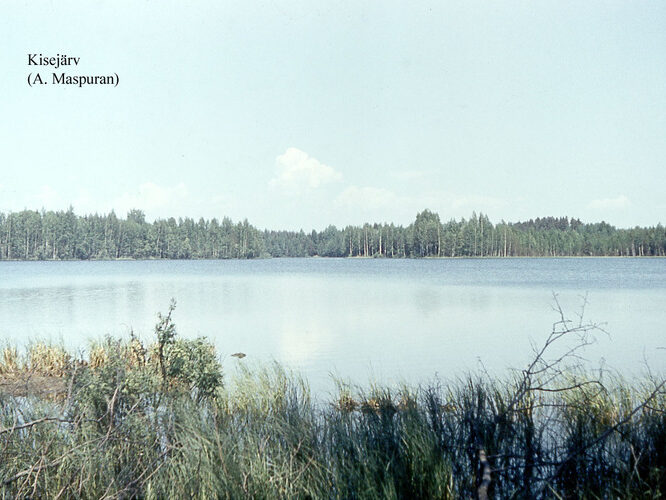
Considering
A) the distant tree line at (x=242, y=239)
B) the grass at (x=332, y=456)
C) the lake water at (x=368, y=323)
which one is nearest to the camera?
the grass at (x=332, y=456)

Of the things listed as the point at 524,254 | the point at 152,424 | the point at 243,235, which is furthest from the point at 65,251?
the point at 152,424

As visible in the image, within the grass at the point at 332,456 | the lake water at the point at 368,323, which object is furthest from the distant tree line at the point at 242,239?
the grass at the point at 332,456

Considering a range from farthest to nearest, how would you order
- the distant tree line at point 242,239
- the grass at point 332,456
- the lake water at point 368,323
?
the distant tree line at point 242,239
the lake water at point 368,323
the grass at point 332,456

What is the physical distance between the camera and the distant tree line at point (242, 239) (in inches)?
5118

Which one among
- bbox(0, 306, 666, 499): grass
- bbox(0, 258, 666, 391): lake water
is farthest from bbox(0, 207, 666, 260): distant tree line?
bbox(0, 306, 666, 499): grass

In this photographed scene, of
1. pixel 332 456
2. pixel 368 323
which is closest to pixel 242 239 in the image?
pixel 368 323

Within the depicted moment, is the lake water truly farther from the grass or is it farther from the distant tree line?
the distant tree line

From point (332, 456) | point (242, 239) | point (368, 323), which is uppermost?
point (242, 239)

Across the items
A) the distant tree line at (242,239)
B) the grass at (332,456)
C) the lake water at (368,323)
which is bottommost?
the lake water at (368,323)

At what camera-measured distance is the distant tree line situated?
427 feet

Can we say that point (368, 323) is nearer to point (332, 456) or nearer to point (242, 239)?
point (332, 456)

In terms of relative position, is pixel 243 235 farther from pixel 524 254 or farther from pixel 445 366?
pixel 445 366

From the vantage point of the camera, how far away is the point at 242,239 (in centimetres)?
15800

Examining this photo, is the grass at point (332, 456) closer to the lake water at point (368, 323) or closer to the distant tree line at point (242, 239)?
the lake water at point (368, 323)
